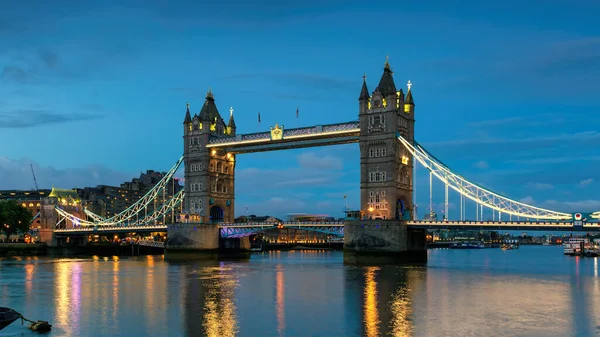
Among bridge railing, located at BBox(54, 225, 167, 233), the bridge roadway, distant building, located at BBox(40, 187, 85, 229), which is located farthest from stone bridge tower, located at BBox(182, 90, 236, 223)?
distant building, located at BBox(40, 187, 85, 229)

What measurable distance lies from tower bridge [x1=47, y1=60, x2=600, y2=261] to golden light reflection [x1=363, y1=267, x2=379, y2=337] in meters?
18.1

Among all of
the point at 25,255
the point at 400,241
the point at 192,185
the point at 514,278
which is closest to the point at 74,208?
the point at 25,255

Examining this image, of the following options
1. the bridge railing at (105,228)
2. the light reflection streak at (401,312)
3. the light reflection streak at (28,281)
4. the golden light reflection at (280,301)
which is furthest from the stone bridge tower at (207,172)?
the light reflection streak at (401,312)

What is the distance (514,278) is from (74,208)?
104 m

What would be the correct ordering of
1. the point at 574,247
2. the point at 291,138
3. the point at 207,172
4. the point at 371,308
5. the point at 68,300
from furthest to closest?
1. the point at 574,247
2. the point at 207,172
3. the point at 291,138
4. the point at 68,300
5. the point at 371,308

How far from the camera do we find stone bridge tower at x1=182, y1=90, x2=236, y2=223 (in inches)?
4134

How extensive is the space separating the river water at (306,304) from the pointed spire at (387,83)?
2758cm

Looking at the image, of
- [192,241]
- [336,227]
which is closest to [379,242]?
[336,227]

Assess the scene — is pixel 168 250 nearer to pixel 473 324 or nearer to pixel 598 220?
pixel 598 220

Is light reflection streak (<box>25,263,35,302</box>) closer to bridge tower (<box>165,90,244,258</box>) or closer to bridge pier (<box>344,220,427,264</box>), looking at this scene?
bridge tower (<box>165,90,244,258</box>)

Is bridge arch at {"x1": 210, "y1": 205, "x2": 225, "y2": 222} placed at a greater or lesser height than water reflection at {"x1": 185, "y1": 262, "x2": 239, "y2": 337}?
greater

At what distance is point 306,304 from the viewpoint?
44281 mm

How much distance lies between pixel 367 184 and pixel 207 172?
30.7 metres

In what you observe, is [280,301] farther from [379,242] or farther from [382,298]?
[379,242]
